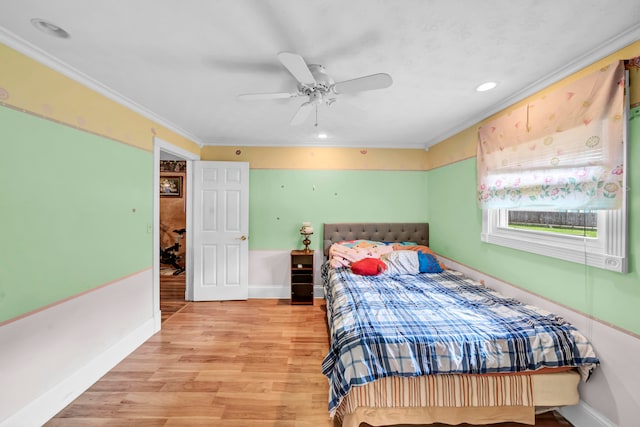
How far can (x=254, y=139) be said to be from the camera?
3.90 meters

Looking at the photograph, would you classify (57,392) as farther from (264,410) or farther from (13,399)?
(264,410)

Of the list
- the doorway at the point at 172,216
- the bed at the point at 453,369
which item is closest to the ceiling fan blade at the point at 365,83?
the bed at the point at 453,369

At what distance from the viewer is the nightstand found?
3887 millimetres

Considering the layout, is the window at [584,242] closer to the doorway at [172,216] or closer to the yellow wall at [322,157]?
the yellow wall at [322,157]

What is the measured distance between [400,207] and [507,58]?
2.60 metres

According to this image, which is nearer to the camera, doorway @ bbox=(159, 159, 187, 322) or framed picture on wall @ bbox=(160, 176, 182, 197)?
doorway @ bbox=(159, 159, 187, 322)

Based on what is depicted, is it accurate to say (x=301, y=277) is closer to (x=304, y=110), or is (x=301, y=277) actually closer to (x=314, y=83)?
(x=304, y=110)

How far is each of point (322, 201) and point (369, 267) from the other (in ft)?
4.75

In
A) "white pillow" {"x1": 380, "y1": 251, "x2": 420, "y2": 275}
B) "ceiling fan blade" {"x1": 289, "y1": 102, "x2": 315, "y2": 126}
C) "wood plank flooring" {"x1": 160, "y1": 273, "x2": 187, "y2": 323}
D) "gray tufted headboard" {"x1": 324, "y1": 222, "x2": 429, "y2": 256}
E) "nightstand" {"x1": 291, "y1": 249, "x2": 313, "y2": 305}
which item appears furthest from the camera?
"gray tufted headboard" {"x1": 324, "y1": 222, "x2": 429, "y2": 256}

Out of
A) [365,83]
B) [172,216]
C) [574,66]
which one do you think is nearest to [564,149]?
[574,66]

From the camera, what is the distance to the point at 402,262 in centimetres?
328

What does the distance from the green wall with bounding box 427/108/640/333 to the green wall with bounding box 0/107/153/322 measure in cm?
365

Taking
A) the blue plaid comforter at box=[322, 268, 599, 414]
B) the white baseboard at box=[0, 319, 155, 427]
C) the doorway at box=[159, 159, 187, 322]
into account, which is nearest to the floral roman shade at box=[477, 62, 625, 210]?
the blue plaid comforter at box=[322, 268, 599, 414]

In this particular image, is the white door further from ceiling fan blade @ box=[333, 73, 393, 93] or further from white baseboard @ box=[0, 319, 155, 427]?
ceiling fan blade @ box=[333, 73, 393, 93]
